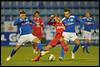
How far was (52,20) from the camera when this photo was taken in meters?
14.9

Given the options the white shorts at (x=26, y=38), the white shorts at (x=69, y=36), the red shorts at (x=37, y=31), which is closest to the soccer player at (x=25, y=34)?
the white shorts at (x=26, y=38)

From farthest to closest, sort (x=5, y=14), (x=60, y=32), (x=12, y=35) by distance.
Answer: (x=5, y=14) → (x=12, y=35) → (x=60, y=32)

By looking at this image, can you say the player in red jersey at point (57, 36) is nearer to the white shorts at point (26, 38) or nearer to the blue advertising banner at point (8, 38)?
the white shorts at point (26, 38)

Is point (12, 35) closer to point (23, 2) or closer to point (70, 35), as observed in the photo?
point (23, 2)

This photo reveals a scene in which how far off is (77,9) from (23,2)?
400 cm

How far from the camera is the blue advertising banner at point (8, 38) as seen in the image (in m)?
26.1

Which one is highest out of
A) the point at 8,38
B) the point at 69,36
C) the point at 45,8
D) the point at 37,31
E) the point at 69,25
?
the point at 69,25

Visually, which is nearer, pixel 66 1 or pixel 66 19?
pixel 66 19

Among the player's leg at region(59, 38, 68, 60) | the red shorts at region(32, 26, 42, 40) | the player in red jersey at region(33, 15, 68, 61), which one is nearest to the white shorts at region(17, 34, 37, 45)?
the player in red jersey at region(33, 15, 68, 61)

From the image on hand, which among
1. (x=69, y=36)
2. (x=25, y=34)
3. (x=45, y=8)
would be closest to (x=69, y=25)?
(x=69, y=36)

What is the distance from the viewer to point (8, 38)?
1033 inches

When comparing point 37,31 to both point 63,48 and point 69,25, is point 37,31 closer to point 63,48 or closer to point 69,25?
point 69,25

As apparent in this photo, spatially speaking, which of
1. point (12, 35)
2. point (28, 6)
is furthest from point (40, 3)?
point (12, 35)

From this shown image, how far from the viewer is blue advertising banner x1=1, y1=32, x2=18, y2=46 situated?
26109mm
